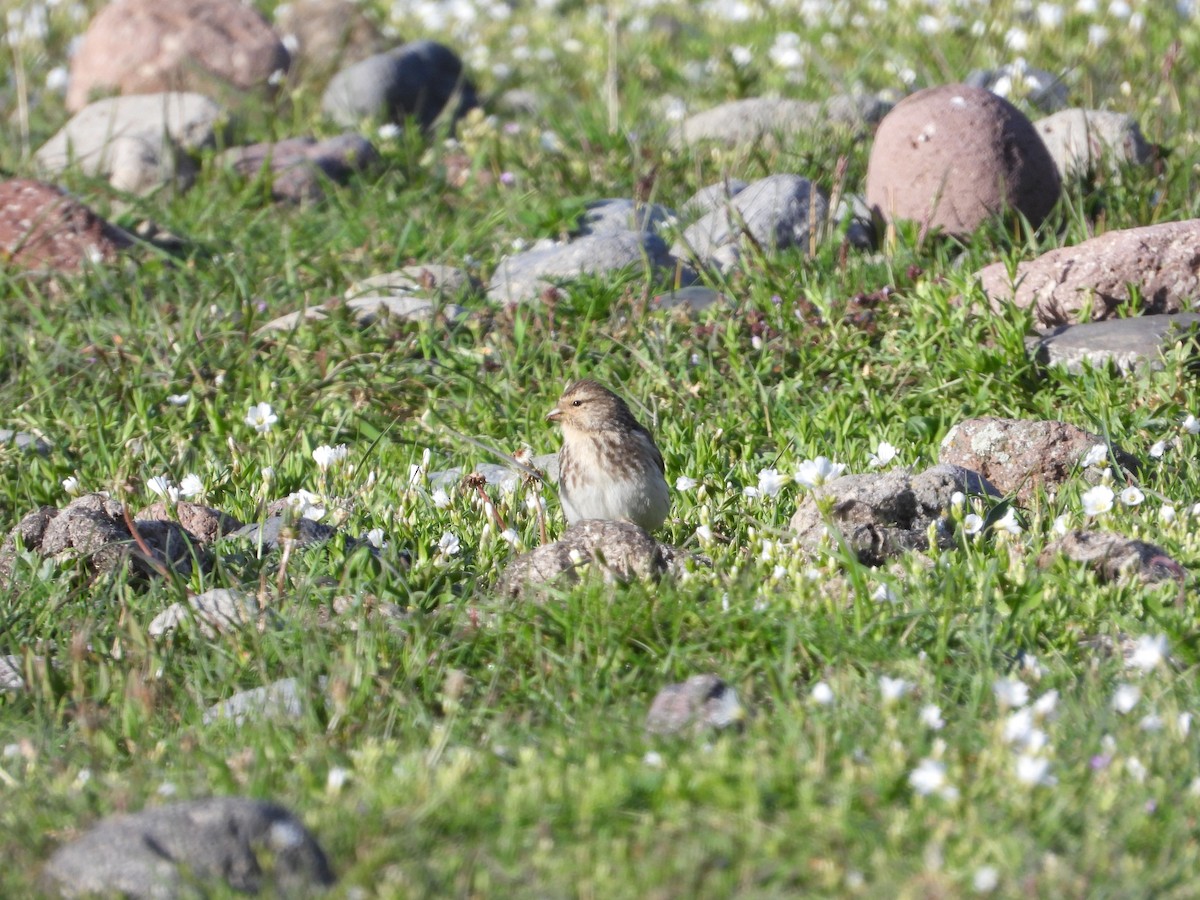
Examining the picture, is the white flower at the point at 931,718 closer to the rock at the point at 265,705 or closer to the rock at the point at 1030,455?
the rock at the point at 265,705

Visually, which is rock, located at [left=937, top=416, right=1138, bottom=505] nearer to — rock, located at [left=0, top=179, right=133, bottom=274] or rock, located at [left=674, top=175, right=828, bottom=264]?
rock, located at [left=674, top=175, right=828, bottom=264]

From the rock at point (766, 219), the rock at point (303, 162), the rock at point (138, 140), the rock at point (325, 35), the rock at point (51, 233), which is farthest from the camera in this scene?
the rock at point (325, 35)

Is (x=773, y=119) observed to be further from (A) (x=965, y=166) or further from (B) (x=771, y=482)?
(B) (x=771, y=482)

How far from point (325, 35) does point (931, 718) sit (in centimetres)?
958

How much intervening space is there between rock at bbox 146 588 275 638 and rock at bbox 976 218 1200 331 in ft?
13.0

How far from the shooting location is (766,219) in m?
8.55

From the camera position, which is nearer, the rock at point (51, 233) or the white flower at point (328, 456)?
the white flower at point (328, 456)

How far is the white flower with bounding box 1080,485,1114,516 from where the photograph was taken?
17.9 feet

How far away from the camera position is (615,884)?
350cm

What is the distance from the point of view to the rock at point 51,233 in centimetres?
867

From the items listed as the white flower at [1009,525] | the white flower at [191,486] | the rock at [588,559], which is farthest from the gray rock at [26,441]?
the white flower at [1009,525]

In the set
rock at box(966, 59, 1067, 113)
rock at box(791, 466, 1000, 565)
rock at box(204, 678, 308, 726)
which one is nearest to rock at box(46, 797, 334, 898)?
rock at box(204, 678, 308, 726)

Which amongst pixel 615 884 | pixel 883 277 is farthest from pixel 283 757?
pixel 883 277

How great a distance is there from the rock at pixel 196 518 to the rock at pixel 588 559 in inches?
53.3
